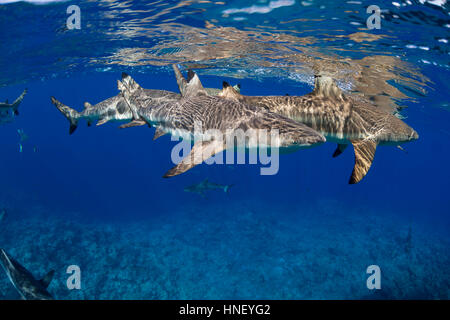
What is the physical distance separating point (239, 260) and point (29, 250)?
15.3 meters

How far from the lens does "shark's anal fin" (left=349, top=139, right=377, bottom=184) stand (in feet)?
15.8

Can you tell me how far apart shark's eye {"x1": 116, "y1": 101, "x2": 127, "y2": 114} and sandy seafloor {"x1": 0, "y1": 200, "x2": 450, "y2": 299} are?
11178 mm

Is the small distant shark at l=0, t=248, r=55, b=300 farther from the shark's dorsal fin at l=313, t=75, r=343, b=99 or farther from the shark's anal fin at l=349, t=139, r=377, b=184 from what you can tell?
the shark's dorsal fin at l=313, t=75, r=343, b=99

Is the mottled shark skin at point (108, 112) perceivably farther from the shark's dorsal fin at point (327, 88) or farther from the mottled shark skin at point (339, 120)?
the shark's dorsal fin at point (327, 88)

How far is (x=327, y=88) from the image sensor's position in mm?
7066

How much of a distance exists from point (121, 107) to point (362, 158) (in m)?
8.16

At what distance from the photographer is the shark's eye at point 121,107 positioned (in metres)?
9.34

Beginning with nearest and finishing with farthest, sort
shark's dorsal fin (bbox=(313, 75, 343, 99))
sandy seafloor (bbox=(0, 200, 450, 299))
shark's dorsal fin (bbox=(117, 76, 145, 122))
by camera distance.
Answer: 1. shark's dorsal fin (bbox=(313, 75, 343, 99))
2. shark's dorsal fin (bbox=(117, 76, 145, 122))
3. sandy seafloor (bbox=(0, 200, 450, 299))

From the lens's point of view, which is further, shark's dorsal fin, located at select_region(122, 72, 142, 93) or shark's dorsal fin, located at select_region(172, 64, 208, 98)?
shark's dorsal fin, located at select_region(122, 72, 142, 93)

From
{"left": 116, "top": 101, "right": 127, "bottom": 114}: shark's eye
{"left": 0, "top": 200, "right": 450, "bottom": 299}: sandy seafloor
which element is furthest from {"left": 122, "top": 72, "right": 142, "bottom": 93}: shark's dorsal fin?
{"left": 0, "top": 200, "right": 450, "bottom": 299}: sandy seafloor

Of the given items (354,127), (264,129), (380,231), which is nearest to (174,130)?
(264,129)

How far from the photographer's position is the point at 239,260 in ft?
65.0

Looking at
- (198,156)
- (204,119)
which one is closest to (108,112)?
(204,119)
